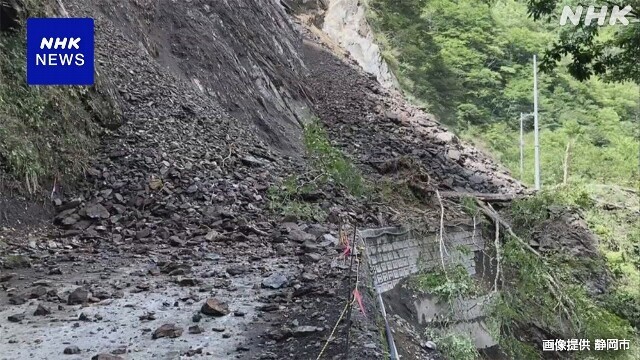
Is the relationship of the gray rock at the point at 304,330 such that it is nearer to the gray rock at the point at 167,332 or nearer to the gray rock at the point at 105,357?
the gray rock at the point at 167,332

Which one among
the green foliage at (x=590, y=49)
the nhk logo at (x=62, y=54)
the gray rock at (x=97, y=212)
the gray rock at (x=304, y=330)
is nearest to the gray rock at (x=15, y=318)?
the gray rock at (x=304, y=330)

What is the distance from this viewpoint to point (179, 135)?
6.83 meters

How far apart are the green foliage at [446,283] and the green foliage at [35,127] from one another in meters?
3.67

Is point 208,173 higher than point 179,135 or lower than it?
lower

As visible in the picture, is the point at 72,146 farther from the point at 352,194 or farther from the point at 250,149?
the point at 352,194

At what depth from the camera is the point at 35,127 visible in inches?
222

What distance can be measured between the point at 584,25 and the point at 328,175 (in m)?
3.44

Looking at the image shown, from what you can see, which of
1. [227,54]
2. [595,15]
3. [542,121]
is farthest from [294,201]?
[542,121]

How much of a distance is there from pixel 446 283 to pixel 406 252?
638 mm

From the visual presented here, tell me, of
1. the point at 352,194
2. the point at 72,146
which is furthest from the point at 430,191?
the point at 72,146

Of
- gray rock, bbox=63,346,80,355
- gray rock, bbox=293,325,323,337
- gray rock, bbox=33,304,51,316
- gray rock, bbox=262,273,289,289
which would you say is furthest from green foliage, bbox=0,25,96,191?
gray rock, bbox=293,325,323,337

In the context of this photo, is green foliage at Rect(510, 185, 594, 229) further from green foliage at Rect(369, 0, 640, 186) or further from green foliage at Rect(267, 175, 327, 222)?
green foliage at Rect(369, 0, 640, 186)

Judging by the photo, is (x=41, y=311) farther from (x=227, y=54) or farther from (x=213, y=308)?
(x=227, y=54)

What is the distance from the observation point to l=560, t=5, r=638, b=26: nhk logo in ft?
19.8
